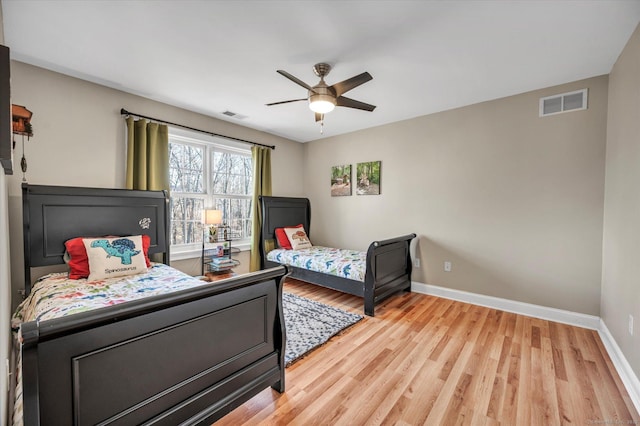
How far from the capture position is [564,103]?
2.83m

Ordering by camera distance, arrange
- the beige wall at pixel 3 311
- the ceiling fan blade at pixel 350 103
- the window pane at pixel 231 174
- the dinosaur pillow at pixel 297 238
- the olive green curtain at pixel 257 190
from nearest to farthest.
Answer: the beige wall at pixel 3 311 < the ceiling fan blade at pixel 350 103 < the window pane at pixel 231 174 < the olive green curtain at pixel 257 190 < the dinosaur pillow at pixel 297 238

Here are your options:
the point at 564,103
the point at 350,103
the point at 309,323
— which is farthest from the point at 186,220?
the point at 564,103

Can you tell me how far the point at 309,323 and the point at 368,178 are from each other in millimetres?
2525

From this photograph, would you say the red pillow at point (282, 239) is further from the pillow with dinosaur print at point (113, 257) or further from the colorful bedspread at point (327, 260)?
the pillow with dinosaur print at point (113, 257)

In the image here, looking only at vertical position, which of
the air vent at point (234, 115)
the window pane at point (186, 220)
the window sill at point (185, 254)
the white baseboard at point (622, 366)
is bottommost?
the white baseboard at point (622, 366)

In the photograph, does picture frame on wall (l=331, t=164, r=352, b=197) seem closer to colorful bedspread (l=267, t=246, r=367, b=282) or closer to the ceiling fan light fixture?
colorful bedspread (l=267, t=246, r=367, b=282)

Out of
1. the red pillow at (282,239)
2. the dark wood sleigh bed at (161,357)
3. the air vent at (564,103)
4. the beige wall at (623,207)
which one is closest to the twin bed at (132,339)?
the dark wood sleigh bed at (161,357)

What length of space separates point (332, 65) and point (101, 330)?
98.6 inches

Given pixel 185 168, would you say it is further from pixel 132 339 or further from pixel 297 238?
pixel 132 339

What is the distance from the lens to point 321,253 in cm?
413

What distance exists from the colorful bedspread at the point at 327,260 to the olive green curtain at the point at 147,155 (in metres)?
1.88

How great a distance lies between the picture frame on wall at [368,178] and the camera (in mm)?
4289

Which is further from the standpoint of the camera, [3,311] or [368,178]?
[368,178]

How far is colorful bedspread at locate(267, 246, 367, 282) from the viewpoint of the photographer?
129 inches
